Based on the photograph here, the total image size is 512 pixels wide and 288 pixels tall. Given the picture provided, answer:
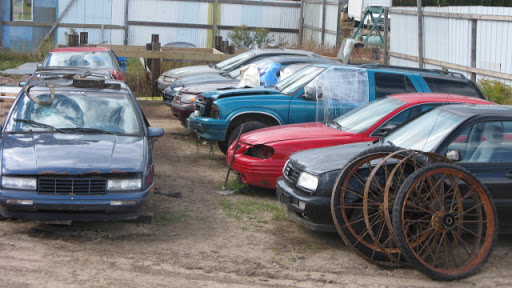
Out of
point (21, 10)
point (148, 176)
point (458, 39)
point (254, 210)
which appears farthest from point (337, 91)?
point (21, 10)

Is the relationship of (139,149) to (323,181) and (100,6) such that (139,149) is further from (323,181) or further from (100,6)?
(100,6)

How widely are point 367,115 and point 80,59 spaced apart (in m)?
7.66

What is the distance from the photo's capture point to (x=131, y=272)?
5.87 metres

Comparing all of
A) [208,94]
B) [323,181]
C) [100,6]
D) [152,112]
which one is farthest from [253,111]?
[100,6]

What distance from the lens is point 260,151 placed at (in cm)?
870

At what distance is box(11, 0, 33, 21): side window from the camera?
1056 inches

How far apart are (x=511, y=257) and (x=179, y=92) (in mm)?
7484

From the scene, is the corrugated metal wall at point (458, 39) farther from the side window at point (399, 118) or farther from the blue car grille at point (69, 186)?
the blue car grille at point (69, 186)

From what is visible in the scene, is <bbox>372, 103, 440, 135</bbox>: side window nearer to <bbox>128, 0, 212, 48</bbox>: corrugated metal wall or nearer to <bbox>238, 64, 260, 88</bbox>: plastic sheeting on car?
<bbox>238, 64, 260, 88</bbox>: plastic sheeting on car

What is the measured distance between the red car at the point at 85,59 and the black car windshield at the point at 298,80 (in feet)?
13.4

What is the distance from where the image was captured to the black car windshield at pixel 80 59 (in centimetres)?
1403

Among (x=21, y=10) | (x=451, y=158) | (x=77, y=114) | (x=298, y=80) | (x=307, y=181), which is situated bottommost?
(x=307, y=181)

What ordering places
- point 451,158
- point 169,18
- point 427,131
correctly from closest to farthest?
point 451,158 → point 427,131 → point 169,18

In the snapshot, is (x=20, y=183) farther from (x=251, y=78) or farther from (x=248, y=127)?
(x=251, y=78)
